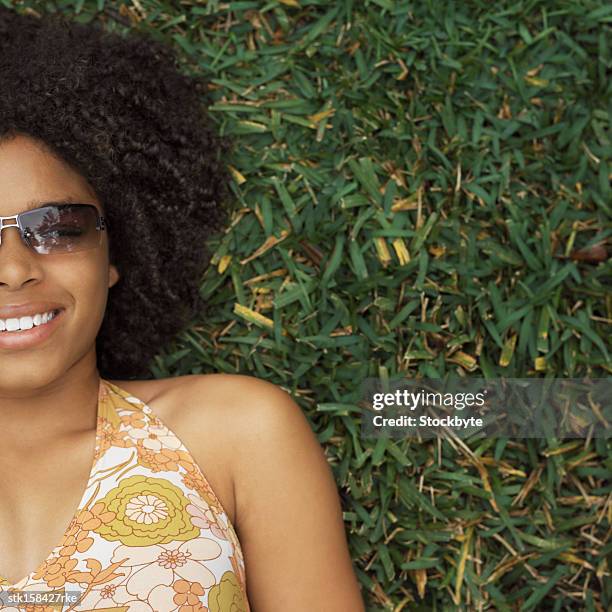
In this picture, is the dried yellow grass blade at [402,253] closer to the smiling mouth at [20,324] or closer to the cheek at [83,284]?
the cheek at [83,284]

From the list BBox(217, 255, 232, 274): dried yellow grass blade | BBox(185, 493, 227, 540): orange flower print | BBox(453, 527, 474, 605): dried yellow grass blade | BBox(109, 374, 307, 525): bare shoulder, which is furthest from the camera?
BBox(217, 255, 232, 274): dried yellow grass blade

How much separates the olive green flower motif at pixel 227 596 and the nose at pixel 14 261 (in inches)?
33.7

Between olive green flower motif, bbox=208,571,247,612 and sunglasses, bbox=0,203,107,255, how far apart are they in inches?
34.8

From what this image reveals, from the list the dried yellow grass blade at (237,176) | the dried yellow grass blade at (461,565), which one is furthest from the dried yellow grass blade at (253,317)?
the dried yellow grass blade at (461,565)

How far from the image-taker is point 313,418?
2496mm

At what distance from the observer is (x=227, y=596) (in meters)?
1.91

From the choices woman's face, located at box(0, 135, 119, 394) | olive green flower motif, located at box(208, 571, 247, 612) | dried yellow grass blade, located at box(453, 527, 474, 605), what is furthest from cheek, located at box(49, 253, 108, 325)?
dried yellow grass blade, located at box(453, 527, 474, 605)

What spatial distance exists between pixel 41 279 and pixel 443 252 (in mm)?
Result: 1195

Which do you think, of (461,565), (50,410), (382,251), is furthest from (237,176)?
(461,565)

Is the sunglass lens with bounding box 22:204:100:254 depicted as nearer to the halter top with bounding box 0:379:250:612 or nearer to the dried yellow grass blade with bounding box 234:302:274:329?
the halter top with bounding box 0:379:250:612

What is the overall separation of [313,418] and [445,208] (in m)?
0.78

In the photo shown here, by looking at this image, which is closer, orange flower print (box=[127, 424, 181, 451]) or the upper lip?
the upper lip

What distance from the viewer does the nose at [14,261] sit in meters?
1.86

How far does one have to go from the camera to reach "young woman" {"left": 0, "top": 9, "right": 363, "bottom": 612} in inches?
74.5
